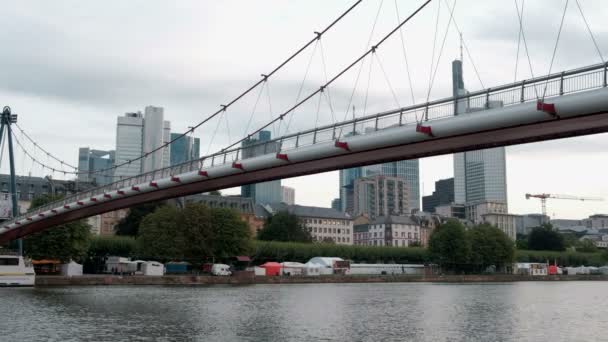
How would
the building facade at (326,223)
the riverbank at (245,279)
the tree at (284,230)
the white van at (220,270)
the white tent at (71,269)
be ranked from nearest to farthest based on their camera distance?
the riverbank at (245,279) < the white tent at (71,269) < the white van at (220,270) < the tree at (284,230) < the building facade at (326,223)

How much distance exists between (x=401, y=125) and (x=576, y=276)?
12229 cm

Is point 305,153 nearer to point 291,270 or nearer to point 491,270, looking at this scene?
point 291,270

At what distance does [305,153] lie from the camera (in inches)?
1315

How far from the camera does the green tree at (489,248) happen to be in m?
122

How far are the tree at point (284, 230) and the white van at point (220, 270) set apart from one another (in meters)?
39.1

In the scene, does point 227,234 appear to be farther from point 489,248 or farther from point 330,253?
point 489,248

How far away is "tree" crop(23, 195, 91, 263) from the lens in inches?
2936

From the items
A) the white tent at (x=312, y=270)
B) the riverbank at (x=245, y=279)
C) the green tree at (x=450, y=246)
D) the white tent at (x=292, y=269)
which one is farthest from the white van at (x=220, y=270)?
the green tree at (x=450, y=246)

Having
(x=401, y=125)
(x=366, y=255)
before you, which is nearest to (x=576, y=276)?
(x=366, y=255)

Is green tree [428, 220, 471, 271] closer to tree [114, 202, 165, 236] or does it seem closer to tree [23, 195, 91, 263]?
tree [114, 202, 165, 236]

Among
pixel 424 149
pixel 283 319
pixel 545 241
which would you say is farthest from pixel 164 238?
pixel 545 241

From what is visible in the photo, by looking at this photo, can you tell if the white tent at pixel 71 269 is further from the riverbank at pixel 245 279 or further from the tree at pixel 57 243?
the riverbank at pixel 245 279

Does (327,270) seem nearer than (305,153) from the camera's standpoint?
No

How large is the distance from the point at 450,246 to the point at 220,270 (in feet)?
155
